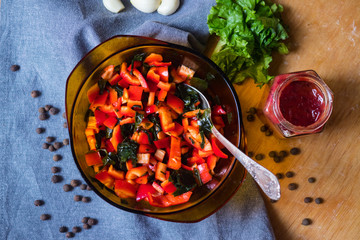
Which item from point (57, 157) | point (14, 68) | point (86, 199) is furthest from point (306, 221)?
point (14, 68)

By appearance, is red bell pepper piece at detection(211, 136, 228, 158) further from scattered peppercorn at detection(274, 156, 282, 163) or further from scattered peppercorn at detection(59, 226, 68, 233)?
scattered peppercorn at detection(59, 226, 68, 233)

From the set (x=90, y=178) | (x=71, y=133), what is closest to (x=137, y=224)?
(x=90, y=178)

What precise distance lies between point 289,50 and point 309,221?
103 cm

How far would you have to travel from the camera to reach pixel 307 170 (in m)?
2.16

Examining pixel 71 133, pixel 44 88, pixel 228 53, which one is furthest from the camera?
pixel 44 88

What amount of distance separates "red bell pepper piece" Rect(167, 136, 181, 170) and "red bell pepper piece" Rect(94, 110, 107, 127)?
39 cm

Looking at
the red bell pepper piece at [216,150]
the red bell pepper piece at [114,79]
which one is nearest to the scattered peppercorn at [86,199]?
the red bell pepper piece at [114,79]

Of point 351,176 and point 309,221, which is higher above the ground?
point 351,176

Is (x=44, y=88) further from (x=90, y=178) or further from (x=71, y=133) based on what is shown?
(x=90, y=178)

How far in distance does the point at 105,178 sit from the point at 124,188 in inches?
4.6

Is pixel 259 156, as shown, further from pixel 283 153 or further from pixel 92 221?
pixel 92 221

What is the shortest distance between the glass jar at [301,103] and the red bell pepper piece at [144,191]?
76 cm

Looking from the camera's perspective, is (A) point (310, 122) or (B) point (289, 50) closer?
(A) point (310, 122)

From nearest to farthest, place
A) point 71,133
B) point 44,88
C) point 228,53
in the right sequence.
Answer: point 71,133
point 228,53
point 44,88
